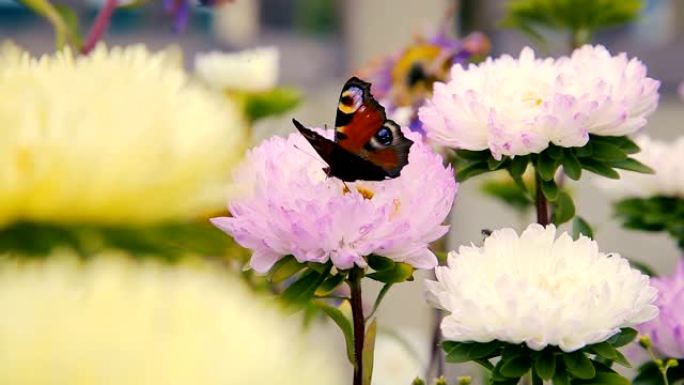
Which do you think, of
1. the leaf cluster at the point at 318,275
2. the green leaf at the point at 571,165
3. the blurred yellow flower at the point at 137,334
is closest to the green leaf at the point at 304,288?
the leaf cluster at the point at 318,275

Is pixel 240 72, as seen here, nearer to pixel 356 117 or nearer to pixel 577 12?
pixel 577 12

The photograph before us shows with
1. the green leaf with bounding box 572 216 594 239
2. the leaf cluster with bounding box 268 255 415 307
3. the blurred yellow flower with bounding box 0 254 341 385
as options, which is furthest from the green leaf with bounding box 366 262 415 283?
the blurred yellow flower with bounding box 0 254 341 385

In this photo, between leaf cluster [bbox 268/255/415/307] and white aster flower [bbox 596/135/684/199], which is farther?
white aster flower [bbox 596/135/684/199]

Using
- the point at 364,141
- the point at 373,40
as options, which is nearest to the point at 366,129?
the point at 364,141

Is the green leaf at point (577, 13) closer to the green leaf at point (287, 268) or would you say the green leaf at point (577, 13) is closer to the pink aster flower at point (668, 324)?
the pink aster flower at point (668, 324)

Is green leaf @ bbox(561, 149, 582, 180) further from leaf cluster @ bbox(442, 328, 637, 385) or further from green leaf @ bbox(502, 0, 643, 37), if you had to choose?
green leaf @ bbox(502, 0, 643, 37)

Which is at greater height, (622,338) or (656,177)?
(656,177)

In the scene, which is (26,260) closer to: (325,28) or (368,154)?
(368,154)
